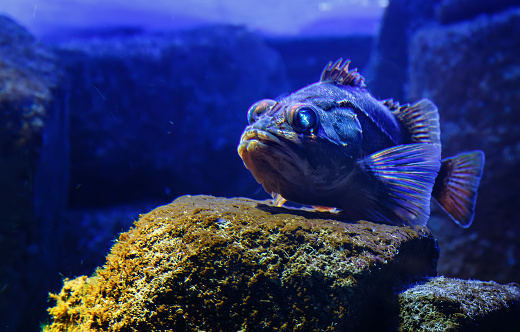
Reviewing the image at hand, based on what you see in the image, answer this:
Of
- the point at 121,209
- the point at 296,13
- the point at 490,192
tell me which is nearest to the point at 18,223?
the point at 121,209

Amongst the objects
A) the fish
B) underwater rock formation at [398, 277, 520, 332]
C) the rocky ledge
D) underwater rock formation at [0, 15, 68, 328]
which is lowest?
underwater rock formation at [398, 277, 520, 332]

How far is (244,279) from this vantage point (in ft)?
5.13

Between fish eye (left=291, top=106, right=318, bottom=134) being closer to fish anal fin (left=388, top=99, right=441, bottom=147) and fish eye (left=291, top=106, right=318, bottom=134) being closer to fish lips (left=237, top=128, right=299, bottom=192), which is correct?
fish lips (left=237, top=128, right=299, bottom=192)

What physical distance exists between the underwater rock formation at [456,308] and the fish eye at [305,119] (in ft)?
4.05

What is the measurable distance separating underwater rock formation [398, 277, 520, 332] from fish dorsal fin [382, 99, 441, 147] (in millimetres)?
1551

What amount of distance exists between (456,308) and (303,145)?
1.33 metres

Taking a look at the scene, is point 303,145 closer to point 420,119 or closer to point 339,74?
point 339,74

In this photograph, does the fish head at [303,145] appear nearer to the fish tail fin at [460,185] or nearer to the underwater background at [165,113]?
the underwater background at [165,113]

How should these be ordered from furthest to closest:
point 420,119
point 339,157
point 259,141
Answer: point 420,119
point 339,157
point 259,141

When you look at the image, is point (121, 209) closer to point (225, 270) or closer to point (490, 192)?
point (225, 270)

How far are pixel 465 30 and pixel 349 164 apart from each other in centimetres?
589

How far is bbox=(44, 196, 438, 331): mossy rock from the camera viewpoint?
1.51 m

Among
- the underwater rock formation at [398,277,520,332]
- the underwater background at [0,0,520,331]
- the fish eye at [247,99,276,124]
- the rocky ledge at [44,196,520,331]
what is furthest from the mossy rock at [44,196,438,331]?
the underwater background at [0,0,520,331]

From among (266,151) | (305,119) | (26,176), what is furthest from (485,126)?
(26,176)
